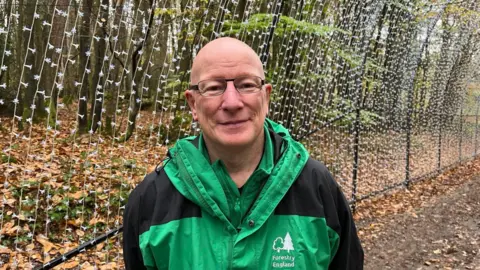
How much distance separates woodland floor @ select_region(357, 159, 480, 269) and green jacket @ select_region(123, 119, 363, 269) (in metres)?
3.74

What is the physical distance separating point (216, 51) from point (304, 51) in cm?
459

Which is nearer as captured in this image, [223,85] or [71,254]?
[223,85]

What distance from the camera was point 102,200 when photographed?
4.96 metres

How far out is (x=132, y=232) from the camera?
59.4 inches

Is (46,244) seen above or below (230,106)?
below

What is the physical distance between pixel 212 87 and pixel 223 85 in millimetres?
43

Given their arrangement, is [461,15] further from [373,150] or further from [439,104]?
[373,150]

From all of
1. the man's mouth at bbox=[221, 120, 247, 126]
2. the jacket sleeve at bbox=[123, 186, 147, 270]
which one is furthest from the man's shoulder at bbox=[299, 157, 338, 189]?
the jacket sleeve at bbox=[123, 186, 147, 270]

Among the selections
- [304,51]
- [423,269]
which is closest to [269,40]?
[304,51]

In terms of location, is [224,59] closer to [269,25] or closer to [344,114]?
[269,25]

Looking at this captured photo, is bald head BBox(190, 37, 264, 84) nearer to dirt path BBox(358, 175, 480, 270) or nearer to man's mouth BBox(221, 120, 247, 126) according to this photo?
man's mouth BBox(221, 120, 247, 126)

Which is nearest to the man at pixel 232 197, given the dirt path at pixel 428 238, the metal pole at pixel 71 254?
the metal pole at pixel 71 254

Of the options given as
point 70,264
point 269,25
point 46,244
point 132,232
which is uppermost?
point 269,25

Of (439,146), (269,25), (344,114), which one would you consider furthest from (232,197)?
(439,146)
